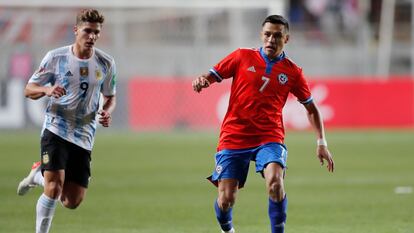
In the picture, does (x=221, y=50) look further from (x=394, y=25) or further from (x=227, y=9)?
(x=394, y=25)

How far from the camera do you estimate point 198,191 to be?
14.9 metres

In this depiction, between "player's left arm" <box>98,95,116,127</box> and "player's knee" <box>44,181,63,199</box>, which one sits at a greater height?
"player's left arm" <box>98,95,116,127</box>

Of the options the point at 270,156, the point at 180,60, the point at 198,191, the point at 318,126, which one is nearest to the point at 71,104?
the point at 270,156

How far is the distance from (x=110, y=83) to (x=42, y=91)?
3.06 ft

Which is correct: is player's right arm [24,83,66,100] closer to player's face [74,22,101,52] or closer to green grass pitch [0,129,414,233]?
player's face [74,22,101,52]

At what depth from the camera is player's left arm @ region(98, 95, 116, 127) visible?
29.6ft

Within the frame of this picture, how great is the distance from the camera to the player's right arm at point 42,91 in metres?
8.30

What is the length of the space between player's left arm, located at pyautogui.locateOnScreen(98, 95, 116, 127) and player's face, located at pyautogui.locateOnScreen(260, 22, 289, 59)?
5.24ft

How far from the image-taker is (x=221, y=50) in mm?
29312

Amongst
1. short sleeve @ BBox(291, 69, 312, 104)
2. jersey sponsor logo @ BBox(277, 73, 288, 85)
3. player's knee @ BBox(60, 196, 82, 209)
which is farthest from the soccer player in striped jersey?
short sleeve @ BBox(291, 69, 312, 104)

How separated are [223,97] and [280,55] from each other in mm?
18291

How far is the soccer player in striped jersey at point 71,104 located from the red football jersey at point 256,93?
3.76 feet

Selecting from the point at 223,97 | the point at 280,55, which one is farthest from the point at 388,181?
the point at 223,97

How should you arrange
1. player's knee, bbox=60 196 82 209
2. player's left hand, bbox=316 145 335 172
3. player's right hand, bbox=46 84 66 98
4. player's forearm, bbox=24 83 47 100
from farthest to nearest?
1. player's knee, bbox=60 196 82 209
2. player's left hand, bbox=316 145 335 172
3. player's forearm, bbox=24 83 47 100
4. player's right hand, bbox=46 84 66 98
